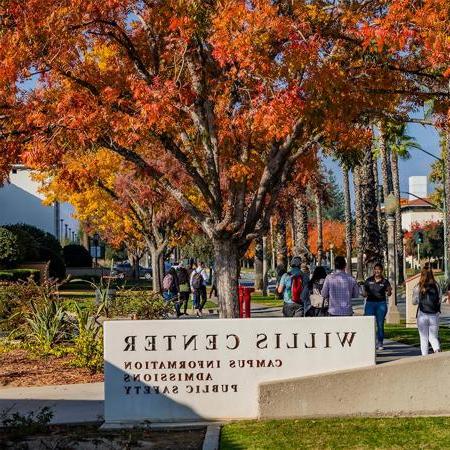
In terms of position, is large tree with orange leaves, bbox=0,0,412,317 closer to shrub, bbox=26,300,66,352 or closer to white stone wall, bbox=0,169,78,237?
shrub, bbox=26,300,66,352

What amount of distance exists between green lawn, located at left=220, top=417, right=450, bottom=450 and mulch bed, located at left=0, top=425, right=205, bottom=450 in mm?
415

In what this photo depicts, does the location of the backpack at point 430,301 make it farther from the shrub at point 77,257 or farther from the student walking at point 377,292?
the shrub at point 77,257

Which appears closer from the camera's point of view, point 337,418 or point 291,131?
point 337,418

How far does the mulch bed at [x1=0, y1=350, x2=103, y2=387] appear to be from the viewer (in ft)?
44.7

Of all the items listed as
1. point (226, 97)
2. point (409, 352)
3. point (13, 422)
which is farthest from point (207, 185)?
point (13, 422)

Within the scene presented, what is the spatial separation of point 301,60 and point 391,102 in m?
3.13

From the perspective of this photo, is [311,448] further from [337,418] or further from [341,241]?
[341,241]

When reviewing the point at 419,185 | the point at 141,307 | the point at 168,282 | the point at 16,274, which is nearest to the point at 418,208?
the point at 419,185

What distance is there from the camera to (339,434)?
9.22m

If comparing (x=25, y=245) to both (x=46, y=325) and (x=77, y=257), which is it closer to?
(x=77, y=257)

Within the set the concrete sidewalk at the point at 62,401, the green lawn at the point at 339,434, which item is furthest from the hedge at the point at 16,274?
the green lawn at the point at 339,434

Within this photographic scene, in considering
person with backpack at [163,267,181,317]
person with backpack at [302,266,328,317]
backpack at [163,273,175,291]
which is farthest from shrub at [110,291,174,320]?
person with backpack at [163,267,181,317]

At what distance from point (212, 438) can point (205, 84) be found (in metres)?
8.49

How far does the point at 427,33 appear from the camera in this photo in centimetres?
1333
